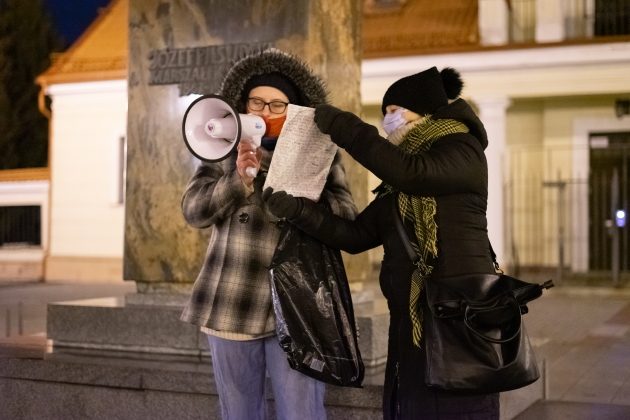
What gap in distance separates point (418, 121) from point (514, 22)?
14626 millimetres

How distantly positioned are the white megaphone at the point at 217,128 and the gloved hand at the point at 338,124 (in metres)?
0.28

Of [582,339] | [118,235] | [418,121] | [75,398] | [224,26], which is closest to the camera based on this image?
[418,121]

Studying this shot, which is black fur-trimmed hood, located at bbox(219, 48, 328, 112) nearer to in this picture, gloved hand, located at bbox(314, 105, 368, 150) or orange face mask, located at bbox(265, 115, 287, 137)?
orange face mask, located at bbox(265, 115, 287, 137)

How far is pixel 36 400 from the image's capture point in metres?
5.02

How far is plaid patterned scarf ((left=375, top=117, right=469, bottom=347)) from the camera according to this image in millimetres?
2861

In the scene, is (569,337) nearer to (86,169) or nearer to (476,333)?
(476,333)

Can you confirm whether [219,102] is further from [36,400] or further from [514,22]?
[514,22]

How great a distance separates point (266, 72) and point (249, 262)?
0.72 meters

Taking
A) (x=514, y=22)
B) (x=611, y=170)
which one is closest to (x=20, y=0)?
(x=514, y=22)

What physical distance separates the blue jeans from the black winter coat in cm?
34

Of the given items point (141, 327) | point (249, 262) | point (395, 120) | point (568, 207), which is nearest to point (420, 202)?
point (395, 120)

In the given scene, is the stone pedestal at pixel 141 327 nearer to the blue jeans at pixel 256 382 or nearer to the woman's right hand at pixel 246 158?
the blue jeans at pixel 256 382

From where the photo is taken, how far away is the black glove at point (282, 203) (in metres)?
3.05

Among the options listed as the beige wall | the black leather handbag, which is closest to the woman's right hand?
the black leather handbag
